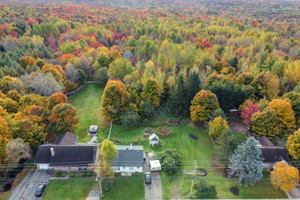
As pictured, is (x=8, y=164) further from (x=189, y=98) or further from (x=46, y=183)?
(x=189, y=98)

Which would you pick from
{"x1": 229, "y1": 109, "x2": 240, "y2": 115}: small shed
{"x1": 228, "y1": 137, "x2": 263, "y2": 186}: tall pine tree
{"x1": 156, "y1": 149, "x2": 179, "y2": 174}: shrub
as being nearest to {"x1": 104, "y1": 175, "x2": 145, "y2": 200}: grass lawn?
{"x1": 156, "y1": 149, "x2": 179, "y2": 174}: shrub

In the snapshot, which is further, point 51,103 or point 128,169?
point 51,103

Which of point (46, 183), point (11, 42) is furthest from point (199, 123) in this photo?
point (11, 42)

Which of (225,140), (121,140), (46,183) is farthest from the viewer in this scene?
(121,140)

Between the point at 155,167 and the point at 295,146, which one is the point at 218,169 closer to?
the point at 155,167

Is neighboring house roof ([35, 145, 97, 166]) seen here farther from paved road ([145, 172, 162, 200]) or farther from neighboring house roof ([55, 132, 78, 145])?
paved road ([145, 172, 162, 200])

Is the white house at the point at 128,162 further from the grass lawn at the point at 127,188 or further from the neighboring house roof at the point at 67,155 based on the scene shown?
the neighboring house roof at the point at 67,155

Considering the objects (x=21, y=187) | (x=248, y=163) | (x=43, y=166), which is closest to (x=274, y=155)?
(x=248, y=163)
